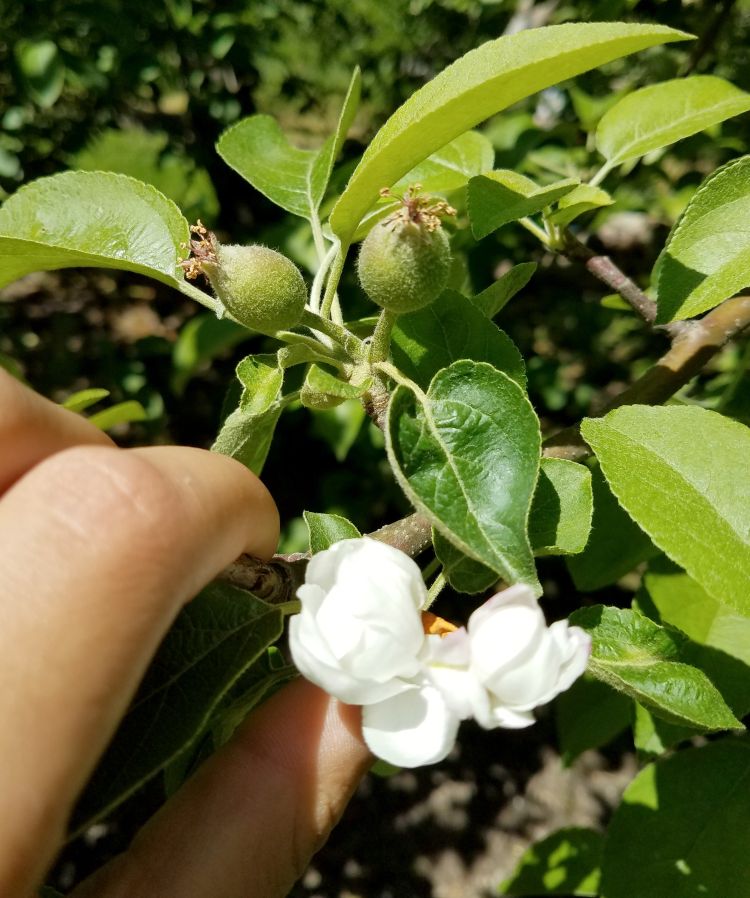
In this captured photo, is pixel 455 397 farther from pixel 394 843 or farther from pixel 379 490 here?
pixel 394 843

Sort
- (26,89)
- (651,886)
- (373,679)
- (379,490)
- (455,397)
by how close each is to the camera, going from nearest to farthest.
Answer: (373,679), (455,397), (651,886), (26,89), (379,490)

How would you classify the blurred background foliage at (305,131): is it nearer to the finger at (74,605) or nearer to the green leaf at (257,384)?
the green leaf at (257,384)

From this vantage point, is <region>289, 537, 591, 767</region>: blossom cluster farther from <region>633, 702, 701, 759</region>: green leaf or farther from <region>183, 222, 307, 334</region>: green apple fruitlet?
<region>633, 702, 701, 759</region>: green leaf

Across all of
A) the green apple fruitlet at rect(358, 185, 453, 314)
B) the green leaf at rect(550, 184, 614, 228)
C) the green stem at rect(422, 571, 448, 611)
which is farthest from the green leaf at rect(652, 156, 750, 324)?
the green stem at rect(422, 571, 448, 611)

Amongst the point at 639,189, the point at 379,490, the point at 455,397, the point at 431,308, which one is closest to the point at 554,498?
the point at 455,397

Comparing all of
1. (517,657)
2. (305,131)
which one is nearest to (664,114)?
(517,657)
